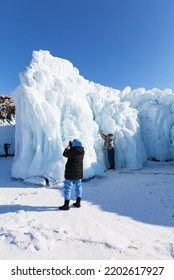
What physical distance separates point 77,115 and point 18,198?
12.5ft

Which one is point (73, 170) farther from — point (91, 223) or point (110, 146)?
point (110, 146)

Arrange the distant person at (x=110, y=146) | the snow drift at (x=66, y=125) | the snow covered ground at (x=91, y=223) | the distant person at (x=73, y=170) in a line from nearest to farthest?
the snow covered ground at (x=91, y=223), the distant person at (x=73, y=170), the snow drift at (x=66, y=125), the distant person at (x=110, y=146)

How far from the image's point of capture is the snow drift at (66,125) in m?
6.80

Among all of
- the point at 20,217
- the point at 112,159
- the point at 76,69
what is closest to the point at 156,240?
the point at 20,217

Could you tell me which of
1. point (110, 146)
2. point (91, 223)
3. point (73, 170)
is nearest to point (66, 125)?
point (110, 146)

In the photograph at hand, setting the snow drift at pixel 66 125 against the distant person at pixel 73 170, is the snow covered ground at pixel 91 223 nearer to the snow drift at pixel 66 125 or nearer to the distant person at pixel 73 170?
the distant person at pixel 73 170

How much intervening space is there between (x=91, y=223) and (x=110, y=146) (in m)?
5.10

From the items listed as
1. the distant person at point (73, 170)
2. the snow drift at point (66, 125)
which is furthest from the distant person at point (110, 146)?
the distant person at point (73, 170)

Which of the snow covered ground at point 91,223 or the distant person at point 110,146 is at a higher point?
the distant person at point 110,146

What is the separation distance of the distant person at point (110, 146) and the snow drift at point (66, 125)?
0.26 meters

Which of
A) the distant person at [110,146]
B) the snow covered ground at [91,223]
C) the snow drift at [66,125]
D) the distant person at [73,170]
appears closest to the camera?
the snow covered ground at [91,223]

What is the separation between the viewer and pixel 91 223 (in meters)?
3.63

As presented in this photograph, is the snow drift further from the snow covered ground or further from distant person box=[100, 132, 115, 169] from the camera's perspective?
the snow covered ground

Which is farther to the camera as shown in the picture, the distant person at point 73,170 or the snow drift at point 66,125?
the snow drift at point 66,125
